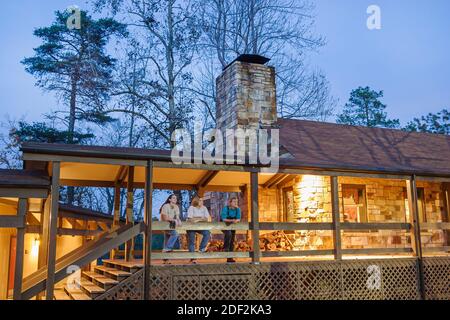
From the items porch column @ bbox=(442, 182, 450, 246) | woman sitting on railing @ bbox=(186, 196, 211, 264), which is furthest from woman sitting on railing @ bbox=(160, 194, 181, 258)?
porch column @ bbox=(442, 182, 450, 246)

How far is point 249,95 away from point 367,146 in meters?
3.77

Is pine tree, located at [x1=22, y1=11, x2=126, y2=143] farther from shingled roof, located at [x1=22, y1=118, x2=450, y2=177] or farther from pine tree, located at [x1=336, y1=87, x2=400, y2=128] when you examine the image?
pine tree, located at [x1=336, y1=87, x2=400, y2=128]

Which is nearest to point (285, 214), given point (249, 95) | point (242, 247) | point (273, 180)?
point (273, 180)

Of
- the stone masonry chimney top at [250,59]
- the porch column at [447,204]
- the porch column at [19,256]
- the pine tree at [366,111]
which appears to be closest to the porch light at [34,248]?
the porch column at [19,256]

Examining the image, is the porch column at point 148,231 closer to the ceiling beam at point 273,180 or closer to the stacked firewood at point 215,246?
the stacked firewood at point 215,246

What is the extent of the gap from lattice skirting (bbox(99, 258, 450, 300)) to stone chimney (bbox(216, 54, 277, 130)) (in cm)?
487

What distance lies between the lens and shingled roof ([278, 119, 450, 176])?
11758 mm

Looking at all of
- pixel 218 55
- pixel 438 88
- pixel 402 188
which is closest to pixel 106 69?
pixel 218 55

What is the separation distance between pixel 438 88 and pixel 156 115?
111778 millimetres

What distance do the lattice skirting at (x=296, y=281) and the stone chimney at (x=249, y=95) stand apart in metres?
4.87

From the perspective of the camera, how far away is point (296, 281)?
9438 mm

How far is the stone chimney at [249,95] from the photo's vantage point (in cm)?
1321

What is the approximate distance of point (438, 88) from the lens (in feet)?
388

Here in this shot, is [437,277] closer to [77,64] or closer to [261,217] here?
[261,217]
